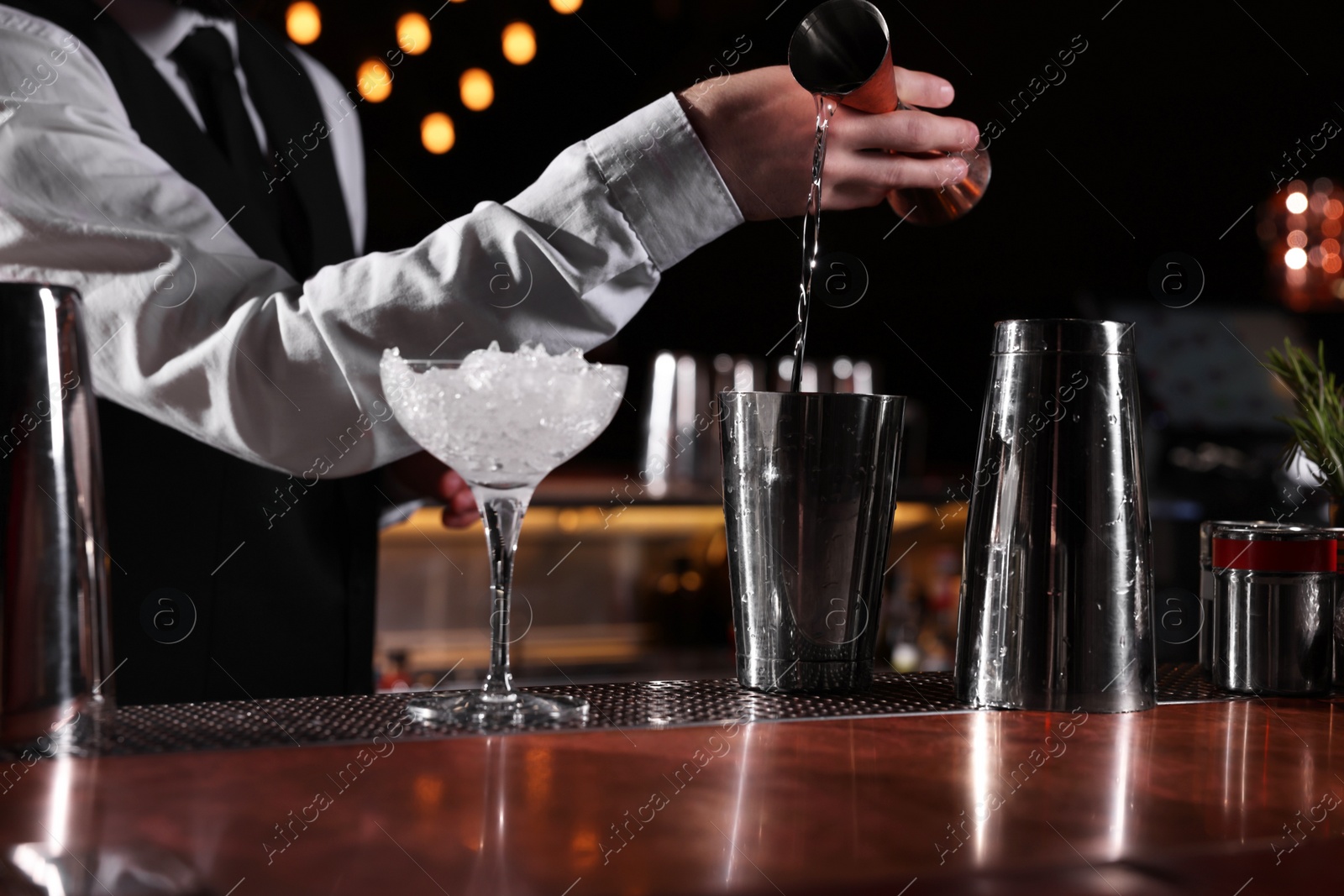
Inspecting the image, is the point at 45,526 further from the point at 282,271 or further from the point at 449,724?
the point at 282,271

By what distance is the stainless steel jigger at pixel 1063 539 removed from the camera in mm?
760

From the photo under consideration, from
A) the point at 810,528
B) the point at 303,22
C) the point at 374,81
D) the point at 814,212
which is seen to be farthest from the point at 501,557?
the point at 374,81

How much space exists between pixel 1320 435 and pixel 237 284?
0.93 metres

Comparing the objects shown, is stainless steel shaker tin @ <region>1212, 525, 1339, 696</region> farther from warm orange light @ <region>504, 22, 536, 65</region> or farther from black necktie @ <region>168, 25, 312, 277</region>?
warm orange light @ <region>504, 22, 536, 65</region>

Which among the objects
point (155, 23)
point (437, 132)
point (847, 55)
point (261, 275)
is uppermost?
point (437, 132)

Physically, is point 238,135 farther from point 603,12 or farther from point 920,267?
point 920,267

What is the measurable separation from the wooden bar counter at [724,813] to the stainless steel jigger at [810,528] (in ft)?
0.40

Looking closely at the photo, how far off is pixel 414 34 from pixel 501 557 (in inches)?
106

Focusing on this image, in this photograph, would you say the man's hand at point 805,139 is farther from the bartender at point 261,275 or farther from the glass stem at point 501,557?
the glass stem at point 501,557

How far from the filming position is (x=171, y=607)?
1.24m

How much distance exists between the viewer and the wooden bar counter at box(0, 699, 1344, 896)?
0.43m

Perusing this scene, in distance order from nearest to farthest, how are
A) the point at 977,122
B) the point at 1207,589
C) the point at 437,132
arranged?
1. the point at 1207,589
2. the point at 437,132
3. the point at 977,122

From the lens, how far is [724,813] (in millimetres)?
509

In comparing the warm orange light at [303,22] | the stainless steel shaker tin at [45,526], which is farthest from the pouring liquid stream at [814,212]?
the warm orange light at [303,22]
